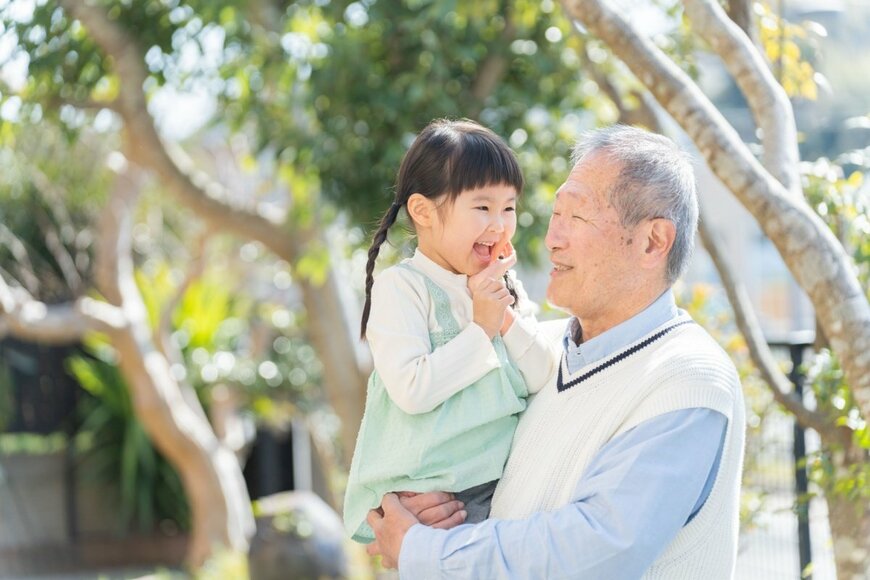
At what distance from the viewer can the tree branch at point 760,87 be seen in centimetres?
261

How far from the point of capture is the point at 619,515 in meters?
1.75

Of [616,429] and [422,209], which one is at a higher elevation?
[422,209]

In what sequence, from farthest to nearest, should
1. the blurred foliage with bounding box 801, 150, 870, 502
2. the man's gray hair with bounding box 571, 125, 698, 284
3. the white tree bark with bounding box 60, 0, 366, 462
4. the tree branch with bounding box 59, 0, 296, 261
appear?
the white tree bark with bounding box 60, 0, 366, 462
the tree branch with bounding box 59, 0, 296, 261
the blurred foliage with bounding box 801, 150, 870, 502
the man's gray hair with bounding box 571, 125, 698, 284

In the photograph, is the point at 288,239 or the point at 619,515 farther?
the point at 288,239

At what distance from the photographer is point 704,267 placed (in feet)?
40.6

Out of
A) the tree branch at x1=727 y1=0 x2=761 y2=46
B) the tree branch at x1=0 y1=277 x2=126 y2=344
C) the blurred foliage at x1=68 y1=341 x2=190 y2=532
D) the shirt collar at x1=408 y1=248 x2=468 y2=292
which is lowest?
the blurred foliage at x1=68 y1=341 x2=190 y2=532

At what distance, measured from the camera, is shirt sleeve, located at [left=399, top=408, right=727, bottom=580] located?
1746 millimetres

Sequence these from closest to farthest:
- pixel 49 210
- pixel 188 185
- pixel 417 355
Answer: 1. pixel 417 355
2. pixel 188 185
3. pixel 49 210

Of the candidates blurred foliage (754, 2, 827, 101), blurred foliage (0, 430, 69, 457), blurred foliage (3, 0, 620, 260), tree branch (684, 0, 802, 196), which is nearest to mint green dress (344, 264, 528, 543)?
tree branch (684, 0, 802, 196)

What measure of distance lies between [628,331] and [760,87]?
0.90 meters

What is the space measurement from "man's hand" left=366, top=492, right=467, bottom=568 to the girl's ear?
51 cm

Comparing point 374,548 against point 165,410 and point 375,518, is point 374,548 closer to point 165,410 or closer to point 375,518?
point 375,518

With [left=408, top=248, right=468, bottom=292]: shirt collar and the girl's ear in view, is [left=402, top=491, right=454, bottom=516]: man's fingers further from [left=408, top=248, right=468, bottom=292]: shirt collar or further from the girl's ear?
the girl's ear

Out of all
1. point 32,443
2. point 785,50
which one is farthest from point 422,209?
point 32,443
